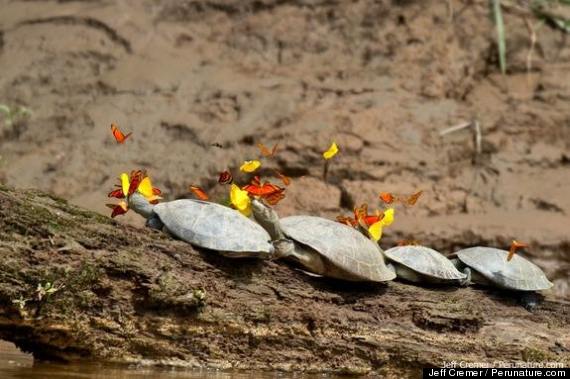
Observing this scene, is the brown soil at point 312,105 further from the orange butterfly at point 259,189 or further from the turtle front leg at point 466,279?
the orange butterfly at point 259,189

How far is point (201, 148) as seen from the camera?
21.9 feet

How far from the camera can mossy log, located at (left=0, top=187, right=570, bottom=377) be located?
3.17 meters

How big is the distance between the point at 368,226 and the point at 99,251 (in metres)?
1.44

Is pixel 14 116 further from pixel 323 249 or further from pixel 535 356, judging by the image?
pixel 535 356

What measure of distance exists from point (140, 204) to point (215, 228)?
0.43 m

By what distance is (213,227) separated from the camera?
11.1 feet

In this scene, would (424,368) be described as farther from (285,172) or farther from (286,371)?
(285,172)

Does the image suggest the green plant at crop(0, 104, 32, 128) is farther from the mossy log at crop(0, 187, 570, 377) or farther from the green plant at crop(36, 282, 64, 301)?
the green plant at crop(36, 282, 64, 301)

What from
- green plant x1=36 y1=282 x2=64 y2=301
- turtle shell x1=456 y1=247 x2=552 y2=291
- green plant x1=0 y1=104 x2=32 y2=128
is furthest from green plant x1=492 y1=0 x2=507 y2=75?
green plant x1=0 y1=104 x2=32 y2=128

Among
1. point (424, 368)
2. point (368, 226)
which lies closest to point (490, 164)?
point (368, 226)

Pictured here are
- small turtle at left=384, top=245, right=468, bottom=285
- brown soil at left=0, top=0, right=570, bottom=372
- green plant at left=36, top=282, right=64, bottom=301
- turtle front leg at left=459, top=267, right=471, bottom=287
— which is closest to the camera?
green plant at left=36, top=282, right=64, bottom=301

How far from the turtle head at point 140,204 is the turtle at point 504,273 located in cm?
164

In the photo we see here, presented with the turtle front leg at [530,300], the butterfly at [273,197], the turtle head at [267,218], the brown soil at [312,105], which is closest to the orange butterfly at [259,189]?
the butterfly at [273,197]

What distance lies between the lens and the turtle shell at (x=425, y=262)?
3760 mm
